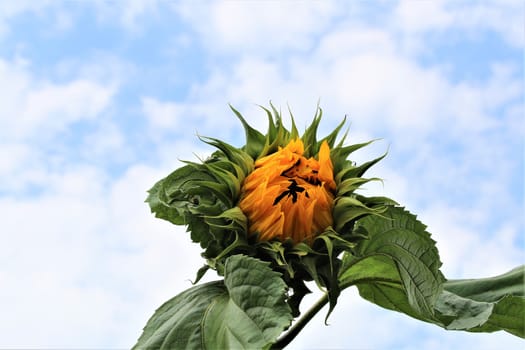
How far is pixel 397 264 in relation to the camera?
3.61 m

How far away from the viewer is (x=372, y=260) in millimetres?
3801

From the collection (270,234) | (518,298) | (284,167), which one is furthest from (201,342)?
(518,298)

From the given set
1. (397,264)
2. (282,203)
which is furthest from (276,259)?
(397,264)

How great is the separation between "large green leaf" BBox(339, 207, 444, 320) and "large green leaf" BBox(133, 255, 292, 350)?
1.51 ft

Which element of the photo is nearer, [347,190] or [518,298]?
[347,190]

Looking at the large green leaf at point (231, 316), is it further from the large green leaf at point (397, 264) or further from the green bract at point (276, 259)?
the large green leaf at point (397, 264)

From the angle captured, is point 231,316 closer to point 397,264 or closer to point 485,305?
point 397,264

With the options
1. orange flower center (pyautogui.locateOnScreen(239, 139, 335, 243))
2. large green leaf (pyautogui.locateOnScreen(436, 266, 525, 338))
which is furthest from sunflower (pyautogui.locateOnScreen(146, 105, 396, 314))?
large green leaf (pyautogui.locateOnScreen(436, 266, 525, 338))

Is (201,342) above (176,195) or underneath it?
underneath

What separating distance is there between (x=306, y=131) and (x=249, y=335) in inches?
33.8

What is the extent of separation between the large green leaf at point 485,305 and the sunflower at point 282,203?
54cm

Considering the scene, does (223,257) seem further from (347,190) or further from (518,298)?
(518,298)

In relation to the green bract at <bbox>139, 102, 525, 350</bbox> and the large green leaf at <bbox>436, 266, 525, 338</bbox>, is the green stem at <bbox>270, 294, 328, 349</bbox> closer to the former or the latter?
the green bract at <bbox>139, 102, 525, 350</bbox>

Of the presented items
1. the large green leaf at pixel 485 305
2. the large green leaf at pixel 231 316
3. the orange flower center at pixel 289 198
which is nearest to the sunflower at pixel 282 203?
the orange flower center at pixel 289 198
